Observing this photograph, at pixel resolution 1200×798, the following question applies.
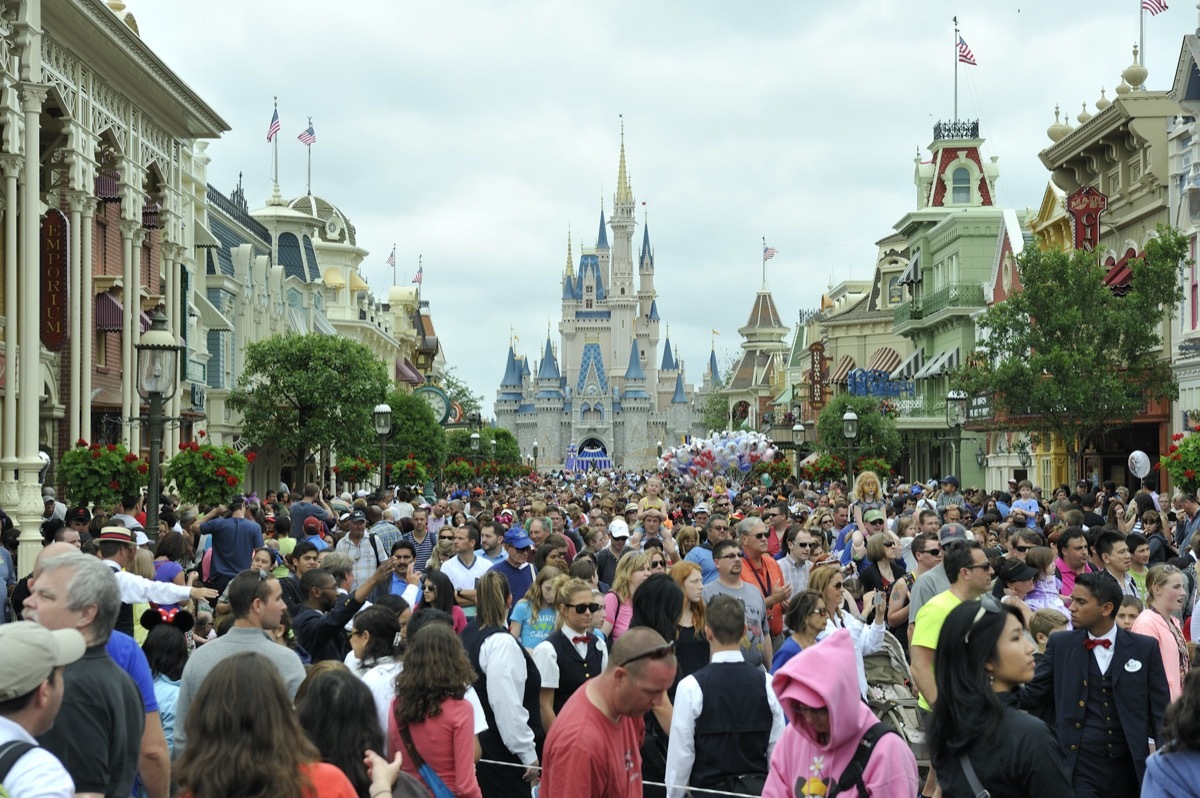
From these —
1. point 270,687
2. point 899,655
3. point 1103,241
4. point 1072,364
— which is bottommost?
point 899,655

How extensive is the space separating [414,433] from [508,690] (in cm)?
4959

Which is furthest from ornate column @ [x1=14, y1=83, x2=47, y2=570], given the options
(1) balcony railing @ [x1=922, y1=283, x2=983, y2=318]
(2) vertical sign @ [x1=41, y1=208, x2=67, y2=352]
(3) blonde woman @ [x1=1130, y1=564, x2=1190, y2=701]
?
(1) balcony railing @ [x1=922, y1=283, x2=983, y2=318]

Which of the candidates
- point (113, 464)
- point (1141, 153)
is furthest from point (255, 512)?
point (1141, 153)

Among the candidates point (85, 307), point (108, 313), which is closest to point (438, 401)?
point (108, 313)

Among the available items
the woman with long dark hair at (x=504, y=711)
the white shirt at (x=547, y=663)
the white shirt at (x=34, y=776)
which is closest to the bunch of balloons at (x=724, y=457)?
the white shirt at (x=547, y=663)

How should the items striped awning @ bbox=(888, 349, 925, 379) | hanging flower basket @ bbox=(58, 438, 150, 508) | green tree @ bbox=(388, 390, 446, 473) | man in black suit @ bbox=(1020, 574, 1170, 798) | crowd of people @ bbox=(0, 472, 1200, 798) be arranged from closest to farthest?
crowd of people @ bbox=(0, 472, 1200, 798) → man in black suit @ bbox=(1020, 574, 1170, 798) → hanging flower basket @ bbox=(58, 438, 150, 508) → green tree @ bbox=(388, 390, 446, 473) → striped awning @ bbox=(888, 349, 925, 379)

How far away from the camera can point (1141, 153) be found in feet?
129

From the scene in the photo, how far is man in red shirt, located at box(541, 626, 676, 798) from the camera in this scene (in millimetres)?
6102

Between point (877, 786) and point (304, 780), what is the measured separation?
189 cm

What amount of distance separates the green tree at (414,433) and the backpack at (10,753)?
50.2m

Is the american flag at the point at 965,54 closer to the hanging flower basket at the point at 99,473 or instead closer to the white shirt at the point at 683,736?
the hanging flower basket at the point at 99,473

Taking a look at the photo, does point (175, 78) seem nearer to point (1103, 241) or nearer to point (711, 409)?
point (1103, 241)

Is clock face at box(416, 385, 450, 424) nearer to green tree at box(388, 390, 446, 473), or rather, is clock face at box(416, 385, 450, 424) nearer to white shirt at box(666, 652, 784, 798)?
green tree at box(388, 390, 446, 473)

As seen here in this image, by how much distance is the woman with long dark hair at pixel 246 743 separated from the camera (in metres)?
4.71
